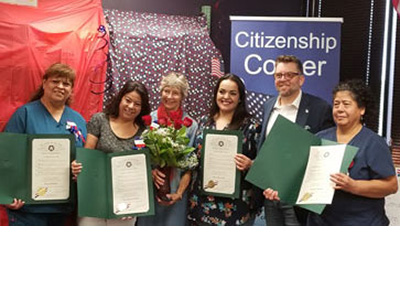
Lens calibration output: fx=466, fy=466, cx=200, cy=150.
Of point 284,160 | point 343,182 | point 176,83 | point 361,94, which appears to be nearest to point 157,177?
point 176,83

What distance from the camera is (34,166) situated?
7.80 ft

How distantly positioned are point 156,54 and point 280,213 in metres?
1.72

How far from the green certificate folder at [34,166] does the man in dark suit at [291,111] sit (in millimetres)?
1067

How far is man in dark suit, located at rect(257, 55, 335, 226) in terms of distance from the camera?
2545 millimetres

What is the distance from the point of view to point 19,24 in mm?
3209

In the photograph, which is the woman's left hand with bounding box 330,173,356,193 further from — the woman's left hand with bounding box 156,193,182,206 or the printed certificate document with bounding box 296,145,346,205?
the woman's left hand with bounding box 156,193,182,206

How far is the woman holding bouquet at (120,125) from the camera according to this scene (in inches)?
98.3

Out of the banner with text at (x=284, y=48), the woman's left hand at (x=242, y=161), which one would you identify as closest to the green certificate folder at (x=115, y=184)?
the woman's left hand at (x=242, y=161)

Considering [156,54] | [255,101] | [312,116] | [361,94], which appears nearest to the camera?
[361,94]

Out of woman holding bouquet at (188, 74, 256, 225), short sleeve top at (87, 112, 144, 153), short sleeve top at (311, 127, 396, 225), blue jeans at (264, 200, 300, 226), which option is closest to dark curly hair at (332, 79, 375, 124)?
short sleeve top at (311, 127, 396, 225)

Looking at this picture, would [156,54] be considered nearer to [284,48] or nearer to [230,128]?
[284,48]

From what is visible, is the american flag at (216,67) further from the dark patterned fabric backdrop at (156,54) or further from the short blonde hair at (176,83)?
the short blonde hair at (176,83)
